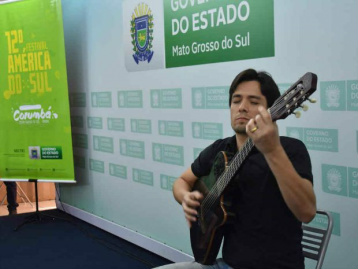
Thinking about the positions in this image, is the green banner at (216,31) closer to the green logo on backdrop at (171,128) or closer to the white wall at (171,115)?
the white wall at (171,115)

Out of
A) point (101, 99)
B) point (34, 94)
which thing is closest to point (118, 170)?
point (101, 99)

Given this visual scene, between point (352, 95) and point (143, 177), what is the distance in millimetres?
1941

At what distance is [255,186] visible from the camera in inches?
69.7

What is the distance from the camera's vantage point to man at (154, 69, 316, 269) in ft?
5.01

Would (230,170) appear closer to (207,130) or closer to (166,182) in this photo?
(207,130)

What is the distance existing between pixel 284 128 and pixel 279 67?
316 millimetres

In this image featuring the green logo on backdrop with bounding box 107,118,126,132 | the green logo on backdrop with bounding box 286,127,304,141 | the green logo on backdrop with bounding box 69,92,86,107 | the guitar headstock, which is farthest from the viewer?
the green logo on backdrop with bounding box 69,92,86,107

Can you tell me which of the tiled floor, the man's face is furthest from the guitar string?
the tiled floor

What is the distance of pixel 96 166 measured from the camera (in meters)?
4.26

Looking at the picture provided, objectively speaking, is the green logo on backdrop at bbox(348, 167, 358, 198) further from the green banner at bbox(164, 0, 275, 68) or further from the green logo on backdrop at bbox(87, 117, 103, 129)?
the green logo on backdrop at bbox(87, 117, 103, 129)

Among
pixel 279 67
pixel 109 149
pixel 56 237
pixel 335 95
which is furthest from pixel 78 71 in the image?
pixel 335 95

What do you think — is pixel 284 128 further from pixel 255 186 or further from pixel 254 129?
pixel 254 129

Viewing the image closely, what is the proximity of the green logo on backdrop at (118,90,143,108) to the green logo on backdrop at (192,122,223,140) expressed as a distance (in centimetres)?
65

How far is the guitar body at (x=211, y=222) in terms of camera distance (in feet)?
5.94
